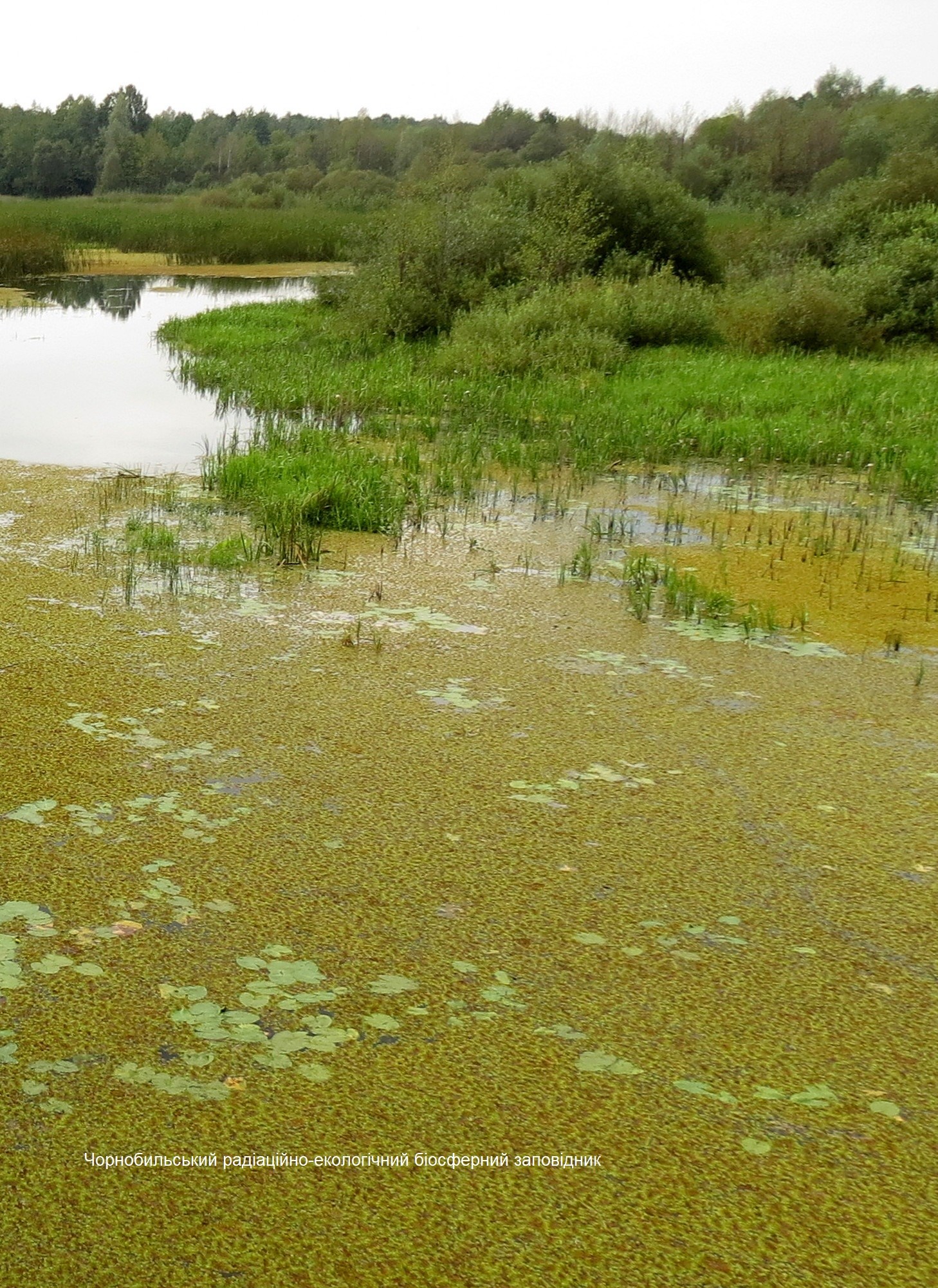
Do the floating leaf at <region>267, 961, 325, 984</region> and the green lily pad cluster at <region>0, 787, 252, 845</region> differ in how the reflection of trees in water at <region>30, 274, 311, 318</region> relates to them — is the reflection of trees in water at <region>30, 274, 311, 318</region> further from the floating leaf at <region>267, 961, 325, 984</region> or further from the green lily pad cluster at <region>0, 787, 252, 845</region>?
the floating leaf at <region>267, 961, 325, 984</region>

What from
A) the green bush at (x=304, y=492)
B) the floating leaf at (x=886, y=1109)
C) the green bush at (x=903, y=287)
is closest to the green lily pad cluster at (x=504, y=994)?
the floating leaf at (x=886, y=1109)

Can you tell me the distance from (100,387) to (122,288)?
10416mm

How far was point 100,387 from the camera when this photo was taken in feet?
36.3

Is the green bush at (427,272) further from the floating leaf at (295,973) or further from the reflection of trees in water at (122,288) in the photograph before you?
the floating leaf at (295,973)

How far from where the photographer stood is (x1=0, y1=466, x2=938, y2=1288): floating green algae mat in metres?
1.91

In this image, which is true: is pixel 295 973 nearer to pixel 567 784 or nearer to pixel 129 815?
pixel 129 815

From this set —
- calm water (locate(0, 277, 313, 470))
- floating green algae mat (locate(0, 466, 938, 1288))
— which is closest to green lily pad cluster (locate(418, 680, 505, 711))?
floating green algae mat (locate(0, 466, 938, 1288))

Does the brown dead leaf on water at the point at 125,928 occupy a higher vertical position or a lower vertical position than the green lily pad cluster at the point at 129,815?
lower

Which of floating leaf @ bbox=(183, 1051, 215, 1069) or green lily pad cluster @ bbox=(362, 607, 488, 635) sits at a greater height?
green lily pad cluster @ bbox=(362, 607, 488, 635)

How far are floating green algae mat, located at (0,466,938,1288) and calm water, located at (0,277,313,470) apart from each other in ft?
13.5

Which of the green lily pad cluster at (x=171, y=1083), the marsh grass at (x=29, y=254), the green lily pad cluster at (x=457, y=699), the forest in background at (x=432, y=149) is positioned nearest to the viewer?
the green lily pad cluster at (x=171, y=1083)

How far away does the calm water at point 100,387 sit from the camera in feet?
27.5

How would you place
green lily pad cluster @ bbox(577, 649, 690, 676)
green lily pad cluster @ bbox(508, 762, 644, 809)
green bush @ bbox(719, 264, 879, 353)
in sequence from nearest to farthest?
1. green lily pad cluster @ bbox(508, 762, 644, 809)
2. green lily pad cluster @ bbox(577, 649, 690, 676)
3. green bush @ bbox(719, 264, 879, 353)

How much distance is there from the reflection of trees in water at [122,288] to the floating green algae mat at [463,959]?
557 inches
